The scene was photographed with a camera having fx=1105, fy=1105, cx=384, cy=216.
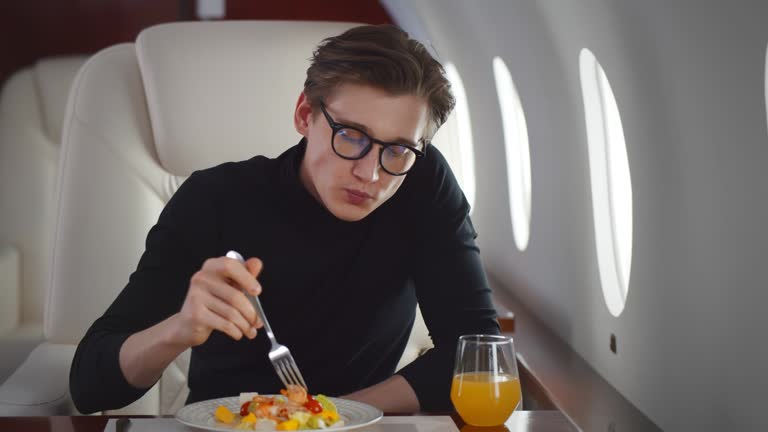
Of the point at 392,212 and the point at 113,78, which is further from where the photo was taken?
the point at 113,78

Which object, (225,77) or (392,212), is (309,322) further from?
(225,77)

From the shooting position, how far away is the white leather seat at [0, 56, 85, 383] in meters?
3.65

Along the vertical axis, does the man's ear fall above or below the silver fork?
above

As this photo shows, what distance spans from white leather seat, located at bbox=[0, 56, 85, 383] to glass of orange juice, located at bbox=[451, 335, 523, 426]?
2376 millimetres

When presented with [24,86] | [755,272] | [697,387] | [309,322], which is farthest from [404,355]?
[24,86]

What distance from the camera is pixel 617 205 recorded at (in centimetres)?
295

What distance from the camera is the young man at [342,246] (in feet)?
5.57

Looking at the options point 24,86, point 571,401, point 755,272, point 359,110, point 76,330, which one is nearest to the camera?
point 359,110

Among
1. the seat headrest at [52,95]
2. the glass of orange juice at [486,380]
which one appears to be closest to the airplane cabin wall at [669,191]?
the glass of orange juice at [486,380]

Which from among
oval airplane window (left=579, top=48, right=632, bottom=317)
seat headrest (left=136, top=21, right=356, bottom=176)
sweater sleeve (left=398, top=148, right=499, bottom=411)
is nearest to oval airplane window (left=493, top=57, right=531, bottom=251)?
oval airplane window (left=579, top=48, right=632, bottom=317)

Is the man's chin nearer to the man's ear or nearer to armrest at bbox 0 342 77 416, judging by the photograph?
the man's ear

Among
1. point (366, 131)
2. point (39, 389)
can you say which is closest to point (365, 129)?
point (366, 131)

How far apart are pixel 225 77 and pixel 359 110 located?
78 cm

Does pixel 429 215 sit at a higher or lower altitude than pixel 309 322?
higher
